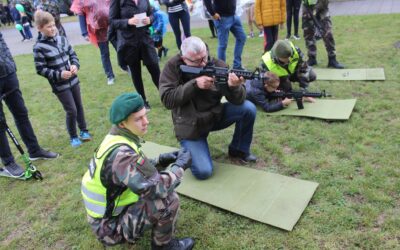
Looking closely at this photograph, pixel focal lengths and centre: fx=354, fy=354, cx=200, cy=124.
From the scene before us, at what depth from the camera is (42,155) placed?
459cm

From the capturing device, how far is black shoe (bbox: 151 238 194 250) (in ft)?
8.79

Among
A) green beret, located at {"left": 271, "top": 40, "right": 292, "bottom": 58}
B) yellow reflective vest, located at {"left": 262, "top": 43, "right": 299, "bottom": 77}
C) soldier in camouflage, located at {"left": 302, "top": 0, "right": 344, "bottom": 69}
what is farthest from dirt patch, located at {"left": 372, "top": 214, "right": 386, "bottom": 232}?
soldier in camouflage, located at {"left": 302, "top": 0, "right": 344, "bottom": 69}

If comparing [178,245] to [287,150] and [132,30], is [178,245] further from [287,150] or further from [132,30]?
[132,30]

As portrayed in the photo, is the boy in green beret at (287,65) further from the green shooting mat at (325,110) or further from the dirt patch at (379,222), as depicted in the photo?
the dirt patch at (379,222)

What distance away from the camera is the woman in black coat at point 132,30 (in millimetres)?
4953

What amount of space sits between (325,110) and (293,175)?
63.8 inches

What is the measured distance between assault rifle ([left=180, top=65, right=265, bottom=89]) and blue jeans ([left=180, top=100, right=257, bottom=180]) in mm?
447

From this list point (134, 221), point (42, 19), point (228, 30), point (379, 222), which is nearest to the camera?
point (134, 221)

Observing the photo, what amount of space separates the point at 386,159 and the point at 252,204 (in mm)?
1557

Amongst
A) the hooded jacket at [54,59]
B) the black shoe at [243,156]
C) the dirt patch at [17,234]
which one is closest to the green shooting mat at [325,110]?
the black shoe at [243,156]

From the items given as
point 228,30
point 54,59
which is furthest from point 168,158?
point 228,30

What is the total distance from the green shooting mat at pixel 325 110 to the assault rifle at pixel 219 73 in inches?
67.1

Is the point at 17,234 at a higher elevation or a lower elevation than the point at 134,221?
lower

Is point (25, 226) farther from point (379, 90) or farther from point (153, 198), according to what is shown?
point (379, 90)
